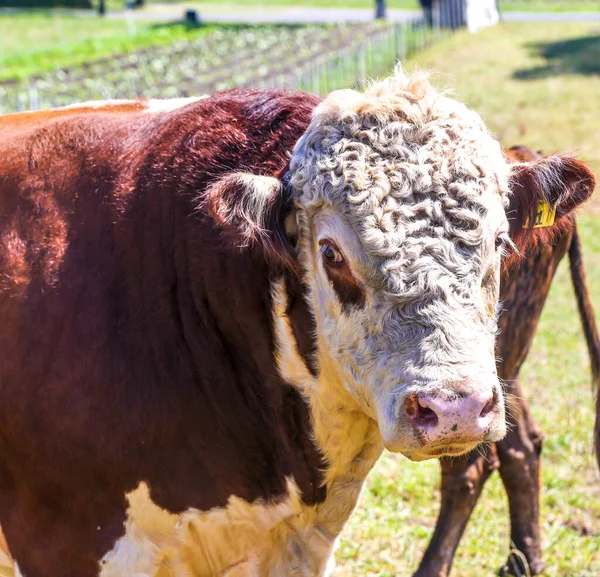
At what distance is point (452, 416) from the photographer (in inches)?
96.8

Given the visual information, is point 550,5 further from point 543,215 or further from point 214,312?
point 214,312

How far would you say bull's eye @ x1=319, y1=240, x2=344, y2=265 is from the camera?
9.08ft

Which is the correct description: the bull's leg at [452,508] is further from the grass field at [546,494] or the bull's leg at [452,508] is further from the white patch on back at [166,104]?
the white patch on back at [166,104]

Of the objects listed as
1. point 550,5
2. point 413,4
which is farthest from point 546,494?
point 550,5

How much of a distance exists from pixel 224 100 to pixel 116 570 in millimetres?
1565

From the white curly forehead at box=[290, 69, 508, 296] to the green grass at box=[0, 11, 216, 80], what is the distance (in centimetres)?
1720

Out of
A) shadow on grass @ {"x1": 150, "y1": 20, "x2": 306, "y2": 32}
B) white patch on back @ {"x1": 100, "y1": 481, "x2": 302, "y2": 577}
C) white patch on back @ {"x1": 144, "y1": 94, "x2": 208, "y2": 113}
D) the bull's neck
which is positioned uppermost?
white patch on back @ {"x1": 144, "y1": 94, "x2": 208, "y2": 113}

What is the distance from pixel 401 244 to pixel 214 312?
0.74m

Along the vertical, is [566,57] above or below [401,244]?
below

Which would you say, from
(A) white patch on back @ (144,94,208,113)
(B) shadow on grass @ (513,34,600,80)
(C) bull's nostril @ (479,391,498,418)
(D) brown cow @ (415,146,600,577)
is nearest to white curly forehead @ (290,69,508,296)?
(C) bull's nostril @ (479,391,498,418)

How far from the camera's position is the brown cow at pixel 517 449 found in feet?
14.5

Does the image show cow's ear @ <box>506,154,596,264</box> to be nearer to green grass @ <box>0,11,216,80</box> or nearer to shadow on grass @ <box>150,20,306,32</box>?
A: green grass @ <box>0,11,216,80</box>

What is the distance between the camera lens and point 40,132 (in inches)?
133

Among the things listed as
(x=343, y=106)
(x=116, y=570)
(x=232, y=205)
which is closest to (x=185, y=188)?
(x=232, y=205)
